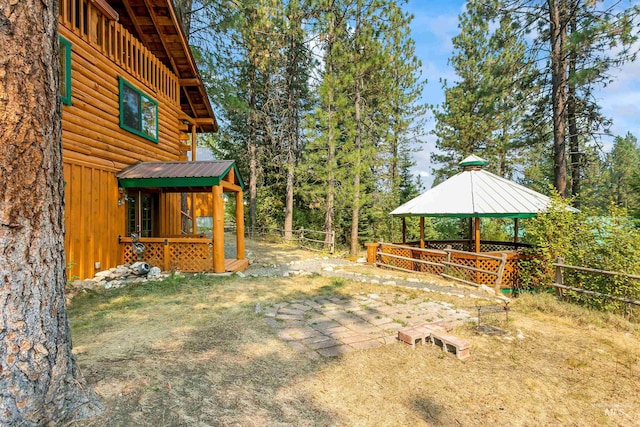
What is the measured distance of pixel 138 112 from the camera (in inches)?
388

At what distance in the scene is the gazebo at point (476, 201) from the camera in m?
11.1

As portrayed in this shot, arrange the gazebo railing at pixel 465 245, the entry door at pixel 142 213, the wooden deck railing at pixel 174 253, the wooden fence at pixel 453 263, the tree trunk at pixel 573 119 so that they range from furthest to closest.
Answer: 1. the gazebo railing at pixel 465 245
2. the tree trunk at pixel 573 119
3. the wooden fence at pixel 453 263
4. the entry door at pixel 142 213
5. the wooden deck railing at pixel 174 253

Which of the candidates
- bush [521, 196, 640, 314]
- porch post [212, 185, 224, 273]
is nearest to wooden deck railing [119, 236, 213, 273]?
porch post [212, 185, 224, 273]

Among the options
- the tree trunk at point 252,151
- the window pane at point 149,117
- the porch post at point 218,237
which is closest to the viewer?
the porch post at point 218,237

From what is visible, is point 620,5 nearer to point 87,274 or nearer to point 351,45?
point 351,45

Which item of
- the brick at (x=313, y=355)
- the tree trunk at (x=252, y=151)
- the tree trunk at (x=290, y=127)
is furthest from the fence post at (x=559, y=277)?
the tree trunk at (x=252, y=151)

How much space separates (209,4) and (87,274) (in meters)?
11.9

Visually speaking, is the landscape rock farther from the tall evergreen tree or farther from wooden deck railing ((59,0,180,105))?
the tall evergreen tree

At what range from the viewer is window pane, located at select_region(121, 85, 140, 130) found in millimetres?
9180

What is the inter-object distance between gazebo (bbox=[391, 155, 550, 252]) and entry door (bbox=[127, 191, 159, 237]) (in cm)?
873

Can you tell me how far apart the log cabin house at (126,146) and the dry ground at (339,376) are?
3.23 metres

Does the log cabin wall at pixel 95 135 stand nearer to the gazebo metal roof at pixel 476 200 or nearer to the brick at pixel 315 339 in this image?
the brick at pixel 315 339

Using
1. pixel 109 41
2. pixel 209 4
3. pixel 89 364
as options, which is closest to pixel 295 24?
pixel 209 4

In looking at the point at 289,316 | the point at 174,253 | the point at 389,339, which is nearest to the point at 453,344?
the point at 389,339
